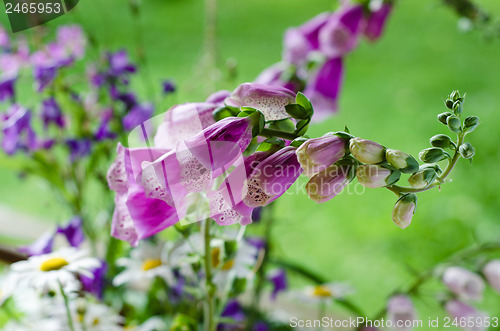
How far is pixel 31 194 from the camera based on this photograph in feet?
4.52

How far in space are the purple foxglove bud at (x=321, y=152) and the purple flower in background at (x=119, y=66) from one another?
313 mm

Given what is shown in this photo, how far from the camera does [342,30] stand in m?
0.47

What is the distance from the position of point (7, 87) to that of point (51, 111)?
1.9 inches

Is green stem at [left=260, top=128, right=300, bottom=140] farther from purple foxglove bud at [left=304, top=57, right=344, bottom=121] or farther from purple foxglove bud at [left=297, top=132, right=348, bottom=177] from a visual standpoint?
purple foxglove bud at [left=304, top=57, right=344, bottom=121]

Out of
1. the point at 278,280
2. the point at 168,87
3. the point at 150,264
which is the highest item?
the point at 168,87

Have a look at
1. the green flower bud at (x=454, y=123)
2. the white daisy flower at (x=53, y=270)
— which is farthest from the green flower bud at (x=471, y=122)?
the white daisy flower at (x=53, y=270)

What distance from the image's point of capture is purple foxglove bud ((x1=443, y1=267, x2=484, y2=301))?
1.42ft

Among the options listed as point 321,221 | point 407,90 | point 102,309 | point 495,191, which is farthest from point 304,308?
point 407,90

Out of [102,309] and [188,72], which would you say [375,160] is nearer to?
[102,309]

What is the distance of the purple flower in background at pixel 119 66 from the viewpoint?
19.6 inches

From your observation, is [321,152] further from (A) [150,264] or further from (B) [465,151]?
(A) [150,264]

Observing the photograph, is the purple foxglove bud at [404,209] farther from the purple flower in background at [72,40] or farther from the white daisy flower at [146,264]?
the purple flower in background at [72,40]

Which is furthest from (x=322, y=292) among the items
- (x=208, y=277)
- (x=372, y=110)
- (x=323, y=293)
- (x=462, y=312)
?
(x=372, y=110)

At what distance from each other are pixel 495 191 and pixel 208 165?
1.24 meters
